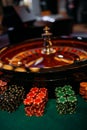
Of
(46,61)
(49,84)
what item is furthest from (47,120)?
(46,61)

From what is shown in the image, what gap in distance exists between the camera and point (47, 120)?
2.11m

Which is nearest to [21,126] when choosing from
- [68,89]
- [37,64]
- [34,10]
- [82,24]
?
[68,89]

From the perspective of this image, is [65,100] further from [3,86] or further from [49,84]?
[3,86]

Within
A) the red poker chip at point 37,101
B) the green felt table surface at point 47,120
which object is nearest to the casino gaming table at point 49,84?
the green felt table surface at point 47,120

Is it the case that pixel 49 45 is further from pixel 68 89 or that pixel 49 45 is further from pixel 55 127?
pixel 55 127

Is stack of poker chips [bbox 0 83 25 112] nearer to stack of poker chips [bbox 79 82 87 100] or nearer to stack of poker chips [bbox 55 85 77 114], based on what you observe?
stack of poker chips [bbox 55 85 77 114]

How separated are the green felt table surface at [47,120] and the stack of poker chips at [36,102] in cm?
5

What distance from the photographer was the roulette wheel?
228cm

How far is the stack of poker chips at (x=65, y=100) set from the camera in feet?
6.81

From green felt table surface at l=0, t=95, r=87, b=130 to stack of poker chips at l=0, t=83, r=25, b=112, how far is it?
53mm

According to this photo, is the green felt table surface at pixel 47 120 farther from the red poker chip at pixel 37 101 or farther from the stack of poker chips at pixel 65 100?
the red poker chip at pixel 37 101

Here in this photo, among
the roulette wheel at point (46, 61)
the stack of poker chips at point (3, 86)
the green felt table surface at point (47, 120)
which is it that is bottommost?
the green felt table surface at point (47, 120)

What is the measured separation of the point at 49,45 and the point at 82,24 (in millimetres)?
7268

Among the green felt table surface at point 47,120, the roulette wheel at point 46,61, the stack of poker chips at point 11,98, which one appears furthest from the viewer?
the roulette wheel at point 46,61
